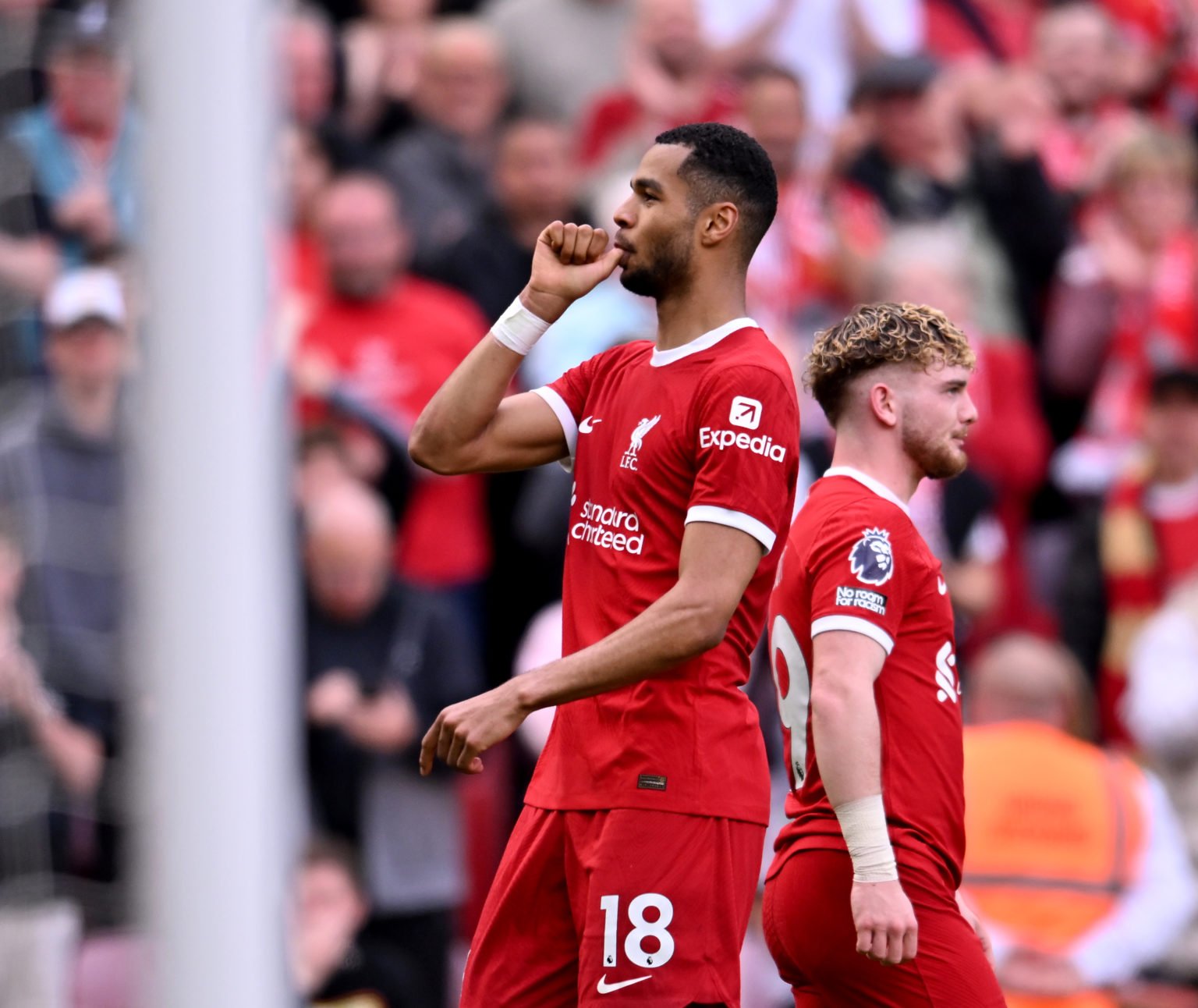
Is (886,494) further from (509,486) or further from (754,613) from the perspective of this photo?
(509,486)

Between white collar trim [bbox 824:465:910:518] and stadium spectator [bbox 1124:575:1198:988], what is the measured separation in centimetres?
391

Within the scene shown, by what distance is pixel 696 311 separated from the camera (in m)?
4.13

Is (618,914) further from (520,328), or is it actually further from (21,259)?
(21,259)

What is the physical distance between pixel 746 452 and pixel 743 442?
20mm

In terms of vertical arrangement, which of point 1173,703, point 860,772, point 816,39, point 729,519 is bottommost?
point 860,772

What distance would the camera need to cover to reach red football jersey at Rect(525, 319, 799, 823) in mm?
3943

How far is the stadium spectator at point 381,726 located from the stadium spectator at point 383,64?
202cm

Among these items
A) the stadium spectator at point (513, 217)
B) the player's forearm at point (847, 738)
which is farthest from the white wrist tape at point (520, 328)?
the stadium spectator at point (513, 217)

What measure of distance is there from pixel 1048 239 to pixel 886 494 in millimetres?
5472

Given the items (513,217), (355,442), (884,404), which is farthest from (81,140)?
(884,404)

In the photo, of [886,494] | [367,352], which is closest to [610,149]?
[367,352]

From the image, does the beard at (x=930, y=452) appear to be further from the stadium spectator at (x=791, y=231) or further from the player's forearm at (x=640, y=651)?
the stadium spectator at (x=791, y=231)

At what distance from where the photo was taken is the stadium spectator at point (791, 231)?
8.45 meters

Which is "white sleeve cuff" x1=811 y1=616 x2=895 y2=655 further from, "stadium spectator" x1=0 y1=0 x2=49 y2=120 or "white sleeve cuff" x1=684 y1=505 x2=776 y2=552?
"stadium spectator" x1=0 y1=0 x2=49 y2=120
